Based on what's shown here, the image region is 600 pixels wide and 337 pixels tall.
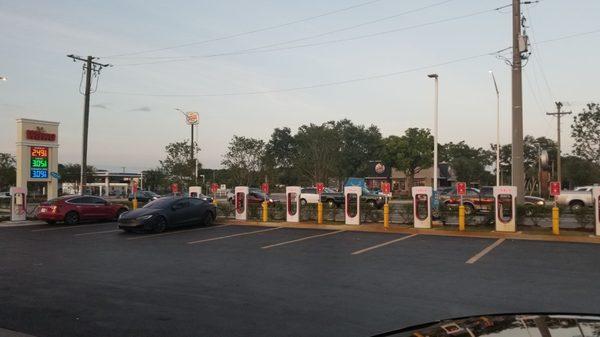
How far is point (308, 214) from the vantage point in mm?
22000

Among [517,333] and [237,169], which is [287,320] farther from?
[237,169]

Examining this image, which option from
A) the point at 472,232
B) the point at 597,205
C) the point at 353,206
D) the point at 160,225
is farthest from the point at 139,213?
the point at 597,205

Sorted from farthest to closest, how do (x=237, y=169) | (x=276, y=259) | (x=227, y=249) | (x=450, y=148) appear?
1. (x=450, y=148)
2. (x=237, y=169)
3. (x=227, y=249)
4. (x=276, y=259)

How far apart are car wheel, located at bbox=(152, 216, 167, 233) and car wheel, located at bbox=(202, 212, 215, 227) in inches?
92.1

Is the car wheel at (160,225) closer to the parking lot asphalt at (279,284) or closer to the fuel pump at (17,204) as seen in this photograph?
the parking lot asphalt at (279,284)

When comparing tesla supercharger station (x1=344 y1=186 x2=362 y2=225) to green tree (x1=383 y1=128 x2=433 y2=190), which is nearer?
tesla supercharger station (x1=344 y1=186 x2=362 y2=225)

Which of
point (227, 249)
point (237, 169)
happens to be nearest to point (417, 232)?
point (227, 249)

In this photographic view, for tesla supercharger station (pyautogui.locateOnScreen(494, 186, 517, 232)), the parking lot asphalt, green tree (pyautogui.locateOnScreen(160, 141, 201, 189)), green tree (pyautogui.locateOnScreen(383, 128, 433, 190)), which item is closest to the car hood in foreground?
the parking lot asphalt

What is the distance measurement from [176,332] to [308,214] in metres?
16.2

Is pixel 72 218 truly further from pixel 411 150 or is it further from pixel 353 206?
pixel 411 150

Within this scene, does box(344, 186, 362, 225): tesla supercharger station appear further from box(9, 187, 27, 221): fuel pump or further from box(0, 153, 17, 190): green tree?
box(0, 153, 17, 190): green tree

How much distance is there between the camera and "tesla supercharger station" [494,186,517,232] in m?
16.8

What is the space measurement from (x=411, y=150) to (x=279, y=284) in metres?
58.3

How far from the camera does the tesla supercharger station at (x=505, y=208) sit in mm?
16797
